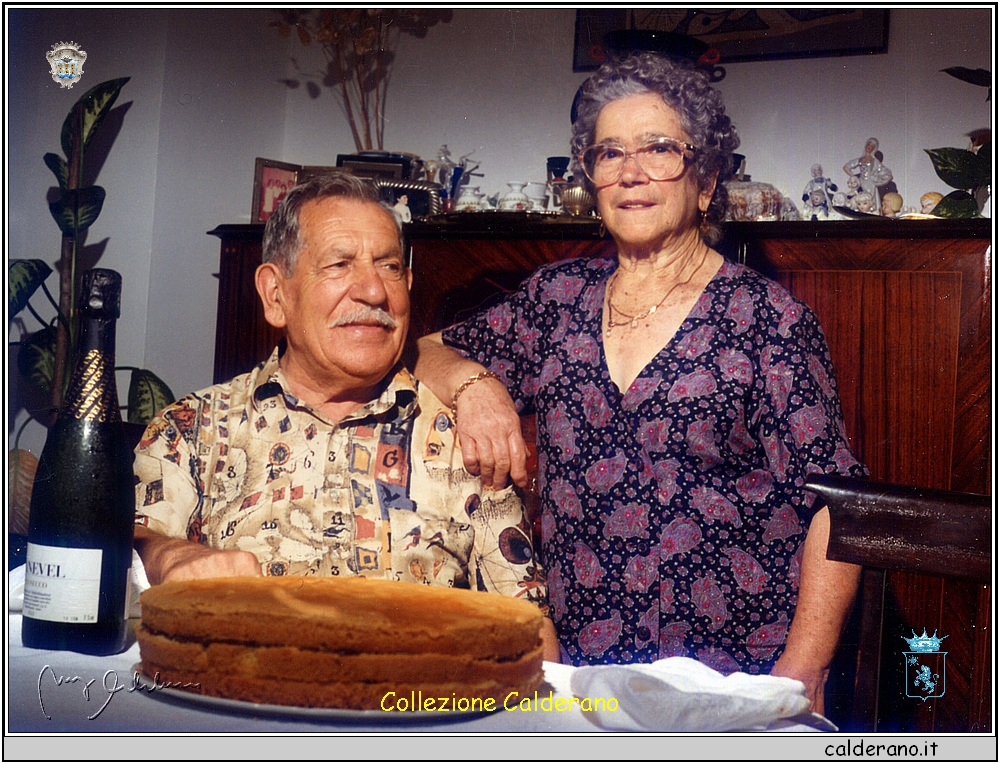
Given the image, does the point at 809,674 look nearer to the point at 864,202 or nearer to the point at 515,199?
the point at 864,202

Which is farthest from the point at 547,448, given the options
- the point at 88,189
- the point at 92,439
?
the point at 88,189

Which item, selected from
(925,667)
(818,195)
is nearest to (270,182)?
(818,195)

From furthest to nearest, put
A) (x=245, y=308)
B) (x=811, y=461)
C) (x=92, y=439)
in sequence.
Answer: (x=245, y=308) < (x=811, y=461) < (x=92, y=439)

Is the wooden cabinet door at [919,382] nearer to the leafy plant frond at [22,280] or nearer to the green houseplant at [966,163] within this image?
the green houseplant at [966,163]

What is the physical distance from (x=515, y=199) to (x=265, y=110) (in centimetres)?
43

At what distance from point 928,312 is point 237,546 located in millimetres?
1153

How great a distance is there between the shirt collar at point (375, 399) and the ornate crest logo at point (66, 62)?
0.56 metres

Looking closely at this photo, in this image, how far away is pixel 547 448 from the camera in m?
1.38

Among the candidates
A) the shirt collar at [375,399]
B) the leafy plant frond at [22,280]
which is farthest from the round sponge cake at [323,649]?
the leafy plant frond at [22,280]

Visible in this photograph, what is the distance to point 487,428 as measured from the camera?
132cm

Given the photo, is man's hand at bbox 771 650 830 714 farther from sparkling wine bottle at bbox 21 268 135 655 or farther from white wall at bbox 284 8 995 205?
sparkling wine bottle at bbox 21 268 135 655

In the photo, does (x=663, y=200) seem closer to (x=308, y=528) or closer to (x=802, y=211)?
(x=802, y=211)

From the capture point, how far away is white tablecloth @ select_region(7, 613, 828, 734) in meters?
1.00

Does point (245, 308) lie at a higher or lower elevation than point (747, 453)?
higher
